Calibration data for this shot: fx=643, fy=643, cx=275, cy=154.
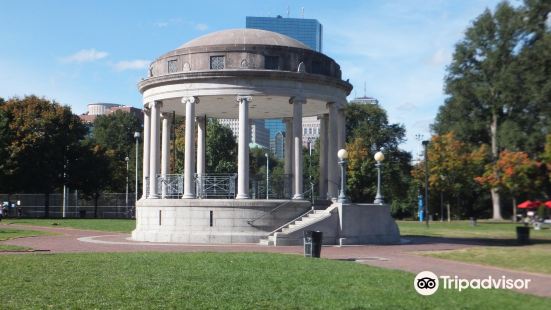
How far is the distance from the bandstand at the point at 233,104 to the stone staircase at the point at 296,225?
4.0 inches

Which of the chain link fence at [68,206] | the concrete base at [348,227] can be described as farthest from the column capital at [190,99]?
the chain link fence at [68,206]

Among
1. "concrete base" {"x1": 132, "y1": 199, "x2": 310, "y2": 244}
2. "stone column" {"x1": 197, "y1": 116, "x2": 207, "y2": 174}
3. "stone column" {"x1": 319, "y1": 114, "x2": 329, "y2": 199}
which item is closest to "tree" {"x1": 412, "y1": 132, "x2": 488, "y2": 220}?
"stone column" {"x1": 319, "y1": 114, "x2": 329, "y2": 199}

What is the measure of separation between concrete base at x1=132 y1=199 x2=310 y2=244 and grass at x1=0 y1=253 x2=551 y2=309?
11.8 metres

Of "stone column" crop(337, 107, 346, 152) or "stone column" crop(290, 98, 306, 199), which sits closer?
"stone column" crop(290, 98, 306, 199)

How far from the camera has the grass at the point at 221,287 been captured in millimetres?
12312

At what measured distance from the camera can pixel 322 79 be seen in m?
35.0

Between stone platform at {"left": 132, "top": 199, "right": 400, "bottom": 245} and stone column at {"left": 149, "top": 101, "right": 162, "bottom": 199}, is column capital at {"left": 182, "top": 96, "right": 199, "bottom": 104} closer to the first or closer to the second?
stone column at {"left": 149, "top": 101, "right": 162, "bottom": 199}

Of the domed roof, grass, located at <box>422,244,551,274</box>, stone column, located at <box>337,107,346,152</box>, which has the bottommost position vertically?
grass, located at <box>422,244,551,274</box>

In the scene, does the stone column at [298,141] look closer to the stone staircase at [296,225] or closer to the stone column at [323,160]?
the stone staircase at [296,225]

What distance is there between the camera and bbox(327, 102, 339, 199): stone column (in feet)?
121

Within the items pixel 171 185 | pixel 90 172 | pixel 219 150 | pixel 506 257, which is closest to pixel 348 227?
pixel 506 257

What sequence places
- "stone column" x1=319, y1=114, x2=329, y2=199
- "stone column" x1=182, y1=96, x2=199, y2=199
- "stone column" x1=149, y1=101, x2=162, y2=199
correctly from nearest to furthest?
"stone column" x1=182, y1=96, x2=199, y2=199
"stone column" x1=149, y1=101, x2=162, y2=199
"stone column" x1=319, y1=114, x2=329, y2=199

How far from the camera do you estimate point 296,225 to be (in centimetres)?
3161

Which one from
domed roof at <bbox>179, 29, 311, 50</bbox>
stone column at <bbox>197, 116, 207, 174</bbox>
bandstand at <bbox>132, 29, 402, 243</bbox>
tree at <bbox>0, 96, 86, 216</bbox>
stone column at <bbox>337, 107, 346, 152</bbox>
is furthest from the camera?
tree at <bbox>0, 96, 86, 216</bbox>
